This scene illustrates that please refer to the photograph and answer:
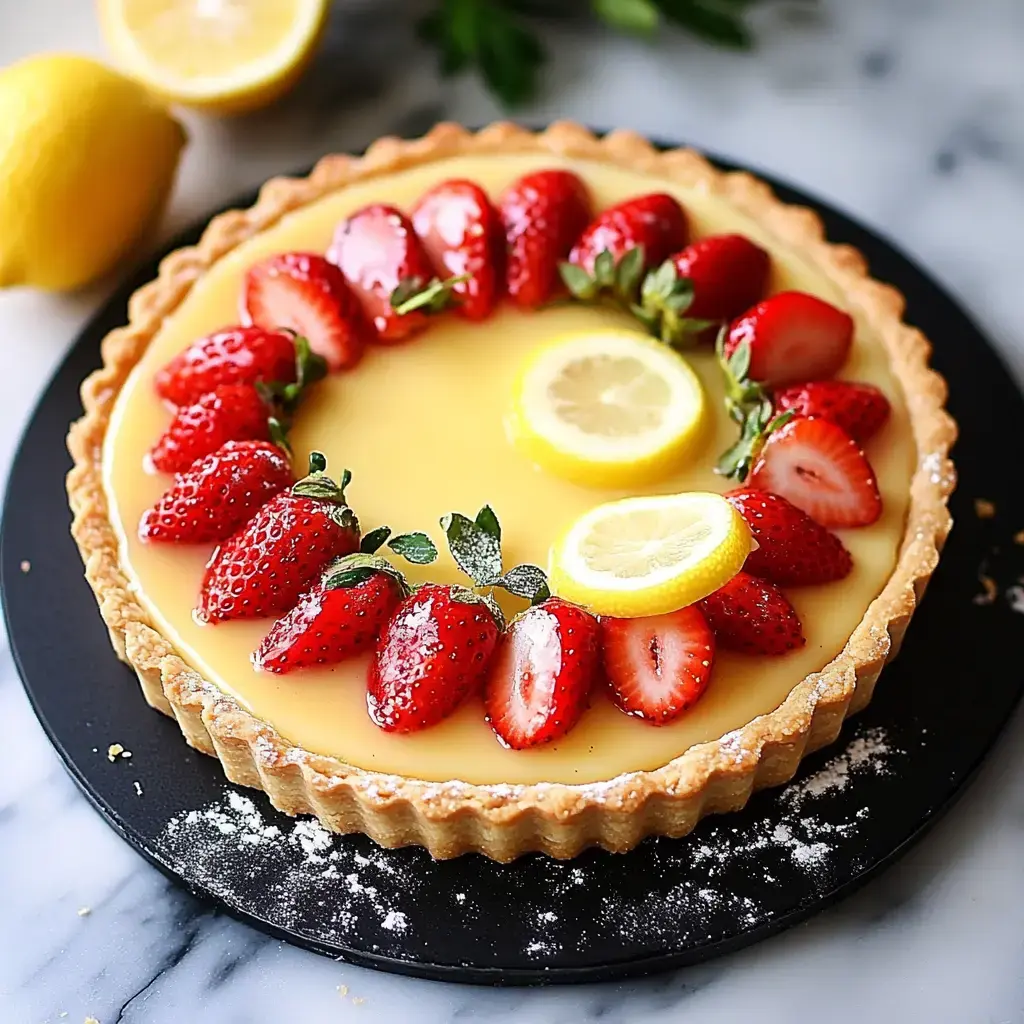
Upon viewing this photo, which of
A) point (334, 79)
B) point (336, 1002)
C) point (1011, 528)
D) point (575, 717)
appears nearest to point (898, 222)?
point (1011, 528)

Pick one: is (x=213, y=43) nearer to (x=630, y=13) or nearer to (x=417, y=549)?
(x=630, y=13)

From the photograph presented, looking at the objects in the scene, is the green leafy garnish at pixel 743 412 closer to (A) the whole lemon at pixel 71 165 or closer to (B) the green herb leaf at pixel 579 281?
(B) the green herb leaf at pixel 579 281

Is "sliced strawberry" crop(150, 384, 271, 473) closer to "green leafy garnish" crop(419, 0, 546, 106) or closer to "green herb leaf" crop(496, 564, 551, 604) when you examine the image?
"green herb leaf" crop(496, 564, 551, 604)

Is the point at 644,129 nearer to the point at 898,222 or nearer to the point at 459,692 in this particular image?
the point at 898,222

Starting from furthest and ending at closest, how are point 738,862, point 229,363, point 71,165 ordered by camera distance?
→ point 71,165 < point 229,363 < point 738,862

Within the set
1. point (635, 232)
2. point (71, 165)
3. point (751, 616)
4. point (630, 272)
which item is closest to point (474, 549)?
point (751, 616)

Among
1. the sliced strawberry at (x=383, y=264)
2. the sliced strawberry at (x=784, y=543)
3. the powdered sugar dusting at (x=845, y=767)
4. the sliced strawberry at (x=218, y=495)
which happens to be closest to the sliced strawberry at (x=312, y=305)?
the sliced strawberry at (x=383, y=264)
